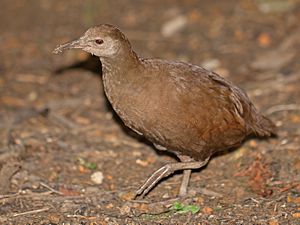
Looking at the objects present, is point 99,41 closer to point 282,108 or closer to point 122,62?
point 122,62

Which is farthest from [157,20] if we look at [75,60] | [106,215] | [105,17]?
[106,215]

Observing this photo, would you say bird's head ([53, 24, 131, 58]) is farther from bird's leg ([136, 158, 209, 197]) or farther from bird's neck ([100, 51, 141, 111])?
bird's leg ([136, 158, 209, 197])

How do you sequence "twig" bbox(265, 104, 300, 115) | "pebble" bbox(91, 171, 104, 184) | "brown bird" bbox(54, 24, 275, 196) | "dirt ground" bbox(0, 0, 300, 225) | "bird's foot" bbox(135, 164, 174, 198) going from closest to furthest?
"brown bird" bbox(54, 24, 275, 196) → "dirt ground" bbox(0, 0, 300, 225) → "bird's foot" bbox(135, 164, 174, 198) → "pebble" bbox(91, 171, 104, 184) → "twig" bbox(265, 104, 300, 115)

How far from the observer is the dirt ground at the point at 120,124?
15.7 ft

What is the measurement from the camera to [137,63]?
4.75m

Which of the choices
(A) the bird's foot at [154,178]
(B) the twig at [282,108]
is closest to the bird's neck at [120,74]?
(A) the bird's foot at [154,178]

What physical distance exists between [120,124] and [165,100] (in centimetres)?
160

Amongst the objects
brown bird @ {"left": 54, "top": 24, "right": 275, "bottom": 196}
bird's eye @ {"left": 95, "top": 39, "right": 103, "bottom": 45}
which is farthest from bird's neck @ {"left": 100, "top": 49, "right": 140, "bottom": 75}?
bird's eye @ {"left": 95, "top": 39, "right": 103, "bottom": 45}

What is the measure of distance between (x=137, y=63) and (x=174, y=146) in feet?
2.23

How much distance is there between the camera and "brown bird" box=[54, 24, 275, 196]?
15.3ft

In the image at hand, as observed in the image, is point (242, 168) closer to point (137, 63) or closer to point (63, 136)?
point (137, 63)

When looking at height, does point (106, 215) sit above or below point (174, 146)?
below

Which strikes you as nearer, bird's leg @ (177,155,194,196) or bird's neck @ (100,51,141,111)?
bird's neck @ (100,51,141,111)

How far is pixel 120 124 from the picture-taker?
A: 20.3ft
